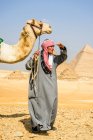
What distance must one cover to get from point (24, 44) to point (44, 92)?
1449 mm

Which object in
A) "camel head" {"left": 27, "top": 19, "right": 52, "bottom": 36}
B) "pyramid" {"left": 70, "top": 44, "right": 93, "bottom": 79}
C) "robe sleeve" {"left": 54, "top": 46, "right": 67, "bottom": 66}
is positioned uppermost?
"camel head" {"left": 27, "top": 19, "right": 52, "bottom": 36}

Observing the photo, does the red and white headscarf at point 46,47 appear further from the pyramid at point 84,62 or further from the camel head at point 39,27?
the pyramid at point 84,62

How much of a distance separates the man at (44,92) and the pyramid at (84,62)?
105260mm

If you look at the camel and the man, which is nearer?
the man

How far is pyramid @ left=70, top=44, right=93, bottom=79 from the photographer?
116 meters

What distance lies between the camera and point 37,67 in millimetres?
8383

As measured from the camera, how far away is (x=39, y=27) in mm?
9281

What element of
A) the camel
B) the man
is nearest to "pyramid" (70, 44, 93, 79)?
the camel

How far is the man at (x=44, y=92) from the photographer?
26.9 feet

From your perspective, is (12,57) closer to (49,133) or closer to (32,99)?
(32,99)

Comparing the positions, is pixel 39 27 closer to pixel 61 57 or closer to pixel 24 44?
pixel 24 44

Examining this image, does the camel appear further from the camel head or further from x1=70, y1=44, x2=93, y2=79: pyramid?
x1=70, y1=44, x2=93, y2=79: pyramid

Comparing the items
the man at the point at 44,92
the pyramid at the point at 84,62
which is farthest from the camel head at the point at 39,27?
the pyramid at the point at 84,62

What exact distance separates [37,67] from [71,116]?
287cm
